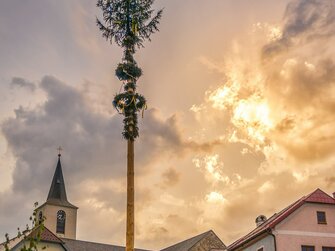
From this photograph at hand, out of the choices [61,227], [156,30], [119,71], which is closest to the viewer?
[119,71]

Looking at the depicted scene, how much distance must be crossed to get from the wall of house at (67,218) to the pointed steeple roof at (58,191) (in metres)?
0.91

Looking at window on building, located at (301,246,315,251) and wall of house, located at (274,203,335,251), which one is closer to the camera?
wall of house, located at (274,203,335,251)

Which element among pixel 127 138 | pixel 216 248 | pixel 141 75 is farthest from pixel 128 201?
pixel 216 248

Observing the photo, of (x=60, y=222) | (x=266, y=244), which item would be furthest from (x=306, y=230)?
(x=60, y=222)

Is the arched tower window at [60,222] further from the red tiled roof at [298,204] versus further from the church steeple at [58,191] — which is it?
the red tiled roof at [298,204]

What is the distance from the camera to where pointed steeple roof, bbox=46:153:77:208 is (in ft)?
303

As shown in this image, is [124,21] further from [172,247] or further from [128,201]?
[172,247]

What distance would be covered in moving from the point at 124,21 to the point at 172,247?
62131 millimetres

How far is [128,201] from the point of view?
23453 mm

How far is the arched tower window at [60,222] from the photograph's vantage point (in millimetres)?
89006

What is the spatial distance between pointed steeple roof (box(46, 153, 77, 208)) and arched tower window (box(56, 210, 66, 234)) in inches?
64.4

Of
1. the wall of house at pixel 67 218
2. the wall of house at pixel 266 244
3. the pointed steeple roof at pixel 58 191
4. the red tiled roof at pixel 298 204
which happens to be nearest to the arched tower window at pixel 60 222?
the wall of house at pixel 67 218

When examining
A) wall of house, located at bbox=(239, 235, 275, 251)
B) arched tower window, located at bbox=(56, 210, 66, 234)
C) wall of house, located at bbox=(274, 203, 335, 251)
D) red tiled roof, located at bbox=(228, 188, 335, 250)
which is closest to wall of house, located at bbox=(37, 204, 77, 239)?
arched tower window, located at bbox=(56, 210, 66, 234)

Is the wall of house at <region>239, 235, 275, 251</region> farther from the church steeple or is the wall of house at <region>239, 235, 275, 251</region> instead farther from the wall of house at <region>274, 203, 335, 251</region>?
the church steeple
